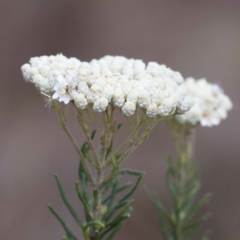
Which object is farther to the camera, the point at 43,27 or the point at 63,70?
the point at 43,27

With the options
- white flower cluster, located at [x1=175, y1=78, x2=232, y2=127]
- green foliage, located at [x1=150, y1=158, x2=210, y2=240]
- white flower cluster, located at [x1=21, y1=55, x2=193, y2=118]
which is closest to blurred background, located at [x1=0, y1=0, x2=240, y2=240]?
green foliage, located at [x1=150, y1=158, x2=210, y2=240]

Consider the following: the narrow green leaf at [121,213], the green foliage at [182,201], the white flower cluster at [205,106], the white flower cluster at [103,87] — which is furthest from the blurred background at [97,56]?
the white flower cluster at [103,87]

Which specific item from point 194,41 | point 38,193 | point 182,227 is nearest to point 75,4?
point 194,41

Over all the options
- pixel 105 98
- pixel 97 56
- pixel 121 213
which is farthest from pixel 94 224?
pixel 97 56

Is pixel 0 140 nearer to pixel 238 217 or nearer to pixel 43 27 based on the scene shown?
pixel 43 27

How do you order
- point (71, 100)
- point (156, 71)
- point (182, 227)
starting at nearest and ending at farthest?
point (71, 100), point (156, 71), point (182, 227)

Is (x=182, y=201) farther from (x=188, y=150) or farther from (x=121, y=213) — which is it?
(x=121, y=213)
